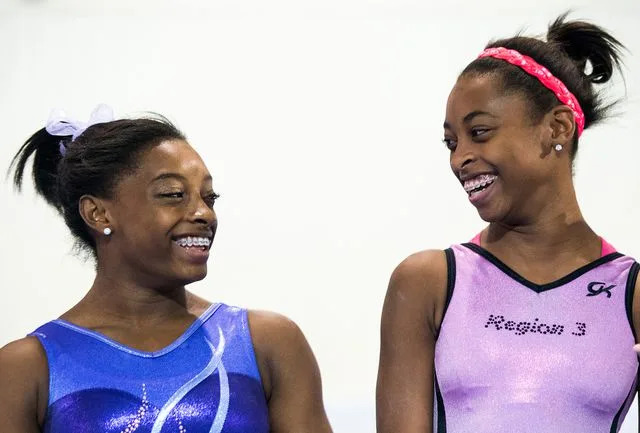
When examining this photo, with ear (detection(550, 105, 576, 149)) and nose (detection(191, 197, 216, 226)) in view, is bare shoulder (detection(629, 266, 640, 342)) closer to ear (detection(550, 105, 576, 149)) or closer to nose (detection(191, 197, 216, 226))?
ear (detection(550, 105, 576, 149))

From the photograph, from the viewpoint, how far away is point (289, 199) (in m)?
3.32

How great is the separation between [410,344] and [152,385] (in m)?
0.46

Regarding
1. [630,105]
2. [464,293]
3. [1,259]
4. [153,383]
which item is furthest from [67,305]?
[630,105]

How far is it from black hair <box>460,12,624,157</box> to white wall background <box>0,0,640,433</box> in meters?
0.94

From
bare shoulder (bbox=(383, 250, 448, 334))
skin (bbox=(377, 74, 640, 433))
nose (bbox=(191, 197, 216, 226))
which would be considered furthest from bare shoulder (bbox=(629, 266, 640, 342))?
nose (bbox=(191, 197, 216, 226))

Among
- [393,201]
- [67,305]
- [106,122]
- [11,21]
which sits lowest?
[67,305]

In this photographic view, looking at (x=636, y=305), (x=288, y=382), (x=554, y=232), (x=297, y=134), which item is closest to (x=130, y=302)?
(x=288, y=382)

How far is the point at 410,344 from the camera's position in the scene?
227 cm

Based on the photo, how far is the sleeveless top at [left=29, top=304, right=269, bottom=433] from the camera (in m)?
2.17

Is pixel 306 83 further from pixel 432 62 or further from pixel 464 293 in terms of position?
pixel 464 293

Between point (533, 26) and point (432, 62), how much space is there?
12.1 inches

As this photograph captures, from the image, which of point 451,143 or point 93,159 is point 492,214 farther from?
point 93,159

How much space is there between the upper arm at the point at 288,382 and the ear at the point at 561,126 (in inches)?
23.5

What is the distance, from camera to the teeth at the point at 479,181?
227cm
